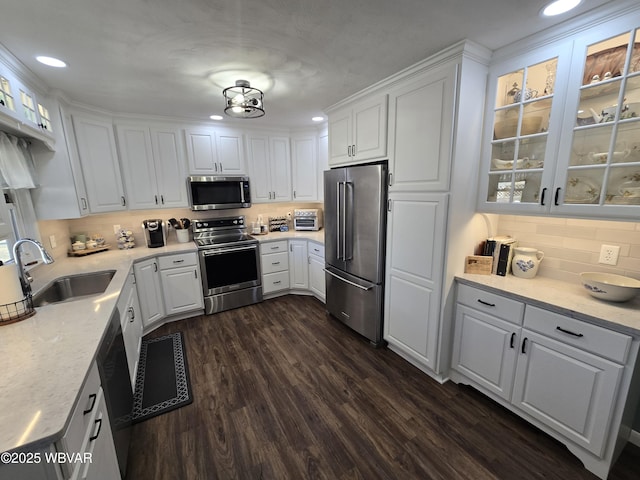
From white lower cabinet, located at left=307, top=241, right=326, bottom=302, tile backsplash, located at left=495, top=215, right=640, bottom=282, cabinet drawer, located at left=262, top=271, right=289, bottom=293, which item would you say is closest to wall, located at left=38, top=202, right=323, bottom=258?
cabinet drawer, located at left=262, top=271, right=289, bottom=293

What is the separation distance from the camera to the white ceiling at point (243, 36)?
1.30m

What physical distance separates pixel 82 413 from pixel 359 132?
2578 millimetres

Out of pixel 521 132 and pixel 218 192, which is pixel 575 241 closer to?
pixel 521 132

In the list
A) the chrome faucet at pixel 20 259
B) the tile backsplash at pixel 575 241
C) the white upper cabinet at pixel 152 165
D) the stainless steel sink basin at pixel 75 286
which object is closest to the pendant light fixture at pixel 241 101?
the white upper cabinet at pixel 152 165

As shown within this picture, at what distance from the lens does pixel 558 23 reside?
1.50 m

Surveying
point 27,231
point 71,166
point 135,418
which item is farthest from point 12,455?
point 71,166

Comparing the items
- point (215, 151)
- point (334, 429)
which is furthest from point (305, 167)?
point (334, 429)

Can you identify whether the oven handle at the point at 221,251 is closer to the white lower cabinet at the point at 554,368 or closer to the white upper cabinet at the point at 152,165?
the white upper cabinet at the point at 152,165

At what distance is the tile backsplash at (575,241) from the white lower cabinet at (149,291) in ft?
11.3

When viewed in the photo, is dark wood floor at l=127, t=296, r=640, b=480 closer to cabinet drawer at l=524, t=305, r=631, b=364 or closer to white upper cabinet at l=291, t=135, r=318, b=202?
cabinet drawer at l=524, t=305, r=631, b=364

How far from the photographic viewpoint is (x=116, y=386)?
4.76 feet

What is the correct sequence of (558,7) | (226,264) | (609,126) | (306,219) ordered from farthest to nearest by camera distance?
(306,219) → (226,264) → (609,126) → (558,7)

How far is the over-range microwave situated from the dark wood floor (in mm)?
1819

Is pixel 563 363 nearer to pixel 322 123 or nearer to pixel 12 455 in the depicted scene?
pixel 12 455
